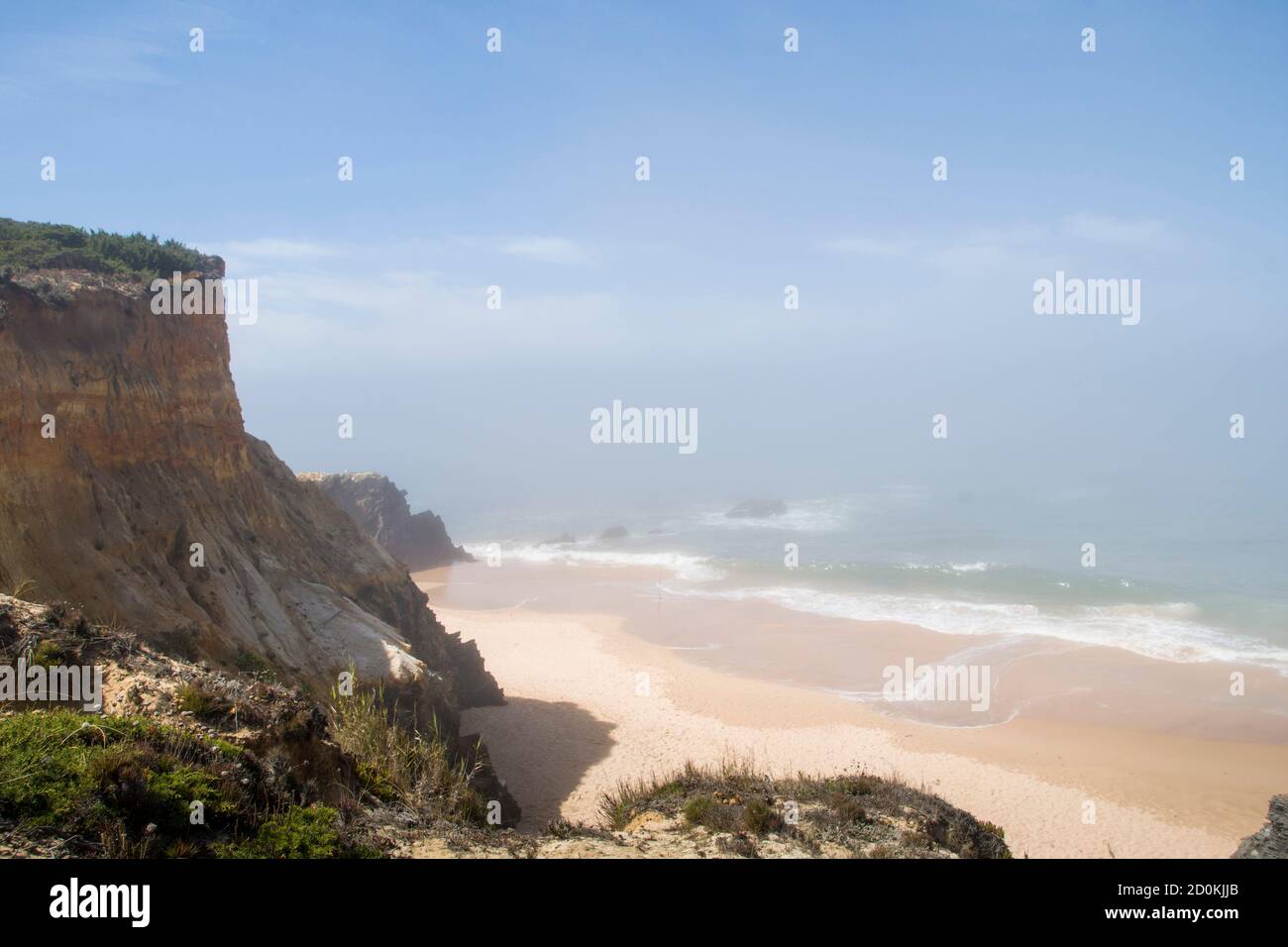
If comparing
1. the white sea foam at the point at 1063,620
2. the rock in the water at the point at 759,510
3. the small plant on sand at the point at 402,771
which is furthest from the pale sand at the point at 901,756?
the rock in the water at the point at 759,510

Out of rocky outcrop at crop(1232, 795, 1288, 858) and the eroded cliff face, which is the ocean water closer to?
rocky outcrop at crop(1232, 795, 1288, 858)

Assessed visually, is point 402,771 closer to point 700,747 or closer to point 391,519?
point 700,747

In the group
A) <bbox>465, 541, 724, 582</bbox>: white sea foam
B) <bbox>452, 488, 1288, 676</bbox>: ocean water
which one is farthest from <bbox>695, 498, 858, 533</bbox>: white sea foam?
<bbox>465, 541, 724, 582</bbox>: white sea foam

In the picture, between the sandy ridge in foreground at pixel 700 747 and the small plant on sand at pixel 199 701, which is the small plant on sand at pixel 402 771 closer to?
the small plant on sand at pixel 199 701

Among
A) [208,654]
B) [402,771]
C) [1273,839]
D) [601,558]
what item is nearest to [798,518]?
[601,558]

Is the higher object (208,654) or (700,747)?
(208,654)
